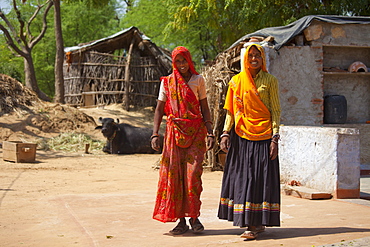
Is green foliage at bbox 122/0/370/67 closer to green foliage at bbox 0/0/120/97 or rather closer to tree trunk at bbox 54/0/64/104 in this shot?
tree trunk at bbox 54/0/64/104

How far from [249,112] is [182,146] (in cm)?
74

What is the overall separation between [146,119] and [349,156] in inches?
635

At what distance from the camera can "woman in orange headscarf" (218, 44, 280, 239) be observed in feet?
14.1

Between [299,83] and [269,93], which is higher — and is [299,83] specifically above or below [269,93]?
above

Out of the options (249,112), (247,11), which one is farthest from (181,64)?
(247,11)

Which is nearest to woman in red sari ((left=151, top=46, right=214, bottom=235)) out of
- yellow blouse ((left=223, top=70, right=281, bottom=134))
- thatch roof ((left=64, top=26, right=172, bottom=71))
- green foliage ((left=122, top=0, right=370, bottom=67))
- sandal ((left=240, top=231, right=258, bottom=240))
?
sandal ((left=240, top=231, right=258, bottom=240))

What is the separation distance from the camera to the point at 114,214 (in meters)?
5.49

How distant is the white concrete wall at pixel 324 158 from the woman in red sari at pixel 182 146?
254 centimetres

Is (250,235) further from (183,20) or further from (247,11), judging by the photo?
(183,20)

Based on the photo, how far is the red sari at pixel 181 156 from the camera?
14.8 ft

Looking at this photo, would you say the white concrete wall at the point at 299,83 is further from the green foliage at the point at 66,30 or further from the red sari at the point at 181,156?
the green foliage at the point at 66,30

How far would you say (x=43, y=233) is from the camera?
4.52m

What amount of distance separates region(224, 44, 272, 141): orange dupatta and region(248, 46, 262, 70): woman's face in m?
0.03

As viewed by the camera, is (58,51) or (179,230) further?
(58,51)
